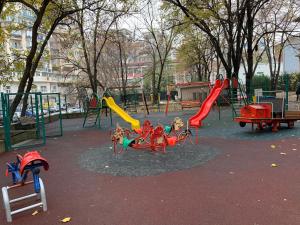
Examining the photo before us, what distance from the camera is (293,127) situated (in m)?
10.3

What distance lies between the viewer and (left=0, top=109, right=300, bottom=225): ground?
12.4 ft

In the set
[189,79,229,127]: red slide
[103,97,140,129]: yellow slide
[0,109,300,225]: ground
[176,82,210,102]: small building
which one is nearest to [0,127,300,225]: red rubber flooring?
[0,109,300,225]: ground

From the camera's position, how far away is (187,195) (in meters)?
4.48

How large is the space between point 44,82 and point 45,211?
58132 mm

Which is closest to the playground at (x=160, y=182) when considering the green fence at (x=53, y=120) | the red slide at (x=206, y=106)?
the red slide at (x=206, y=106)

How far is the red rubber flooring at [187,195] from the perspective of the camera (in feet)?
12.2

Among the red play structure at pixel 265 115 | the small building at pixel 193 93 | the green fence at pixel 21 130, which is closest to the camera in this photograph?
the green fence at pixel 21 130

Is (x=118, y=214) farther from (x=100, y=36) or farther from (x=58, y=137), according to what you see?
(x=100, y=36)

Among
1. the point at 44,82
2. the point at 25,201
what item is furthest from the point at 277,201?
the point at 44,82

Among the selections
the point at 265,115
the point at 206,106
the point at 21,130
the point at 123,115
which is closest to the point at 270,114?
the point at 265,115

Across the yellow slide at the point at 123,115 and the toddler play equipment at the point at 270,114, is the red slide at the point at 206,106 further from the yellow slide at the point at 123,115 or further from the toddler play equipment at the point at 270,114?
the yellow slide at the point at 123,115

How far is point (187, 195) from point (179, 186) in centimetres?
45

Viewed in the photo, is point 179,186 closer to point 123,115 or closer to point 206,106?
point 206,106

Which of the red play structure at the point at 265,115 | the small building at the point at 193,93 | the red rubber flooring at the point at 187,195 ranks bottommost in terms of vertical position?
the red rubber flooring at the point at 187,195
